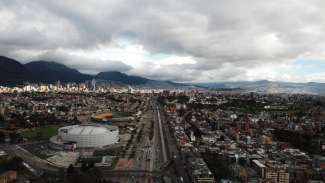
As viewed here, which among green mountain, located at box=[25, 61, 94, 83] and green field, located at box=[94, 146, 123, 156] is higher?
green mountain, located at box=[25, 61, 94, 83]

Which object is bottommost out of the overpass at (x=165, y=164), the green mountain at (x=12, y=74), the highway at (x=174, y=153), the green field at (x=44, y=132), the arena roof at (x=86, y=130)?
the green field at (x=44, y=132)

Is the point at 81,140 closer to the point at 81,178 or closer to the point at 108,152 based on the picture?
the point at 108,152

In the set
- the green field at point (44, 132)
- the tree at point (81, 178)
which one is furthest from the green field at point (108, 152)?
the green field at point (44, 132)

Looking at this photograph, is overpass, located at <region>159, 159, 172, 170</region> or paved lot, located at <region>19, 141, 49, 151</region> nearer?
overpass, located at <region>159, 159, 172, 170</region>

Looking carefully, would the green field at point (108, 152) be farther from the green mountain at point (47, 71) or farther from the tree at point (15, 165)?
the green mountain at point (47, 71)

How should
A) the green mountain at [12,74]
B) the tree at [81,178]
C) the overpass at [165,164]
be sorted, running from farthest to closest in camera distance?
the green mountain at [12,74] → the overpass at [165,164] → the tree at [81,178]

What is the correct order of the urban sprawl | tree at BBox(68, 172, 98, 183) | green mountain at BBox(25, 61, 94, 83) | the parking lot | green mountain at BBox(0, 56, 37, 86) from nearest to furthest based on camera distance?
tree at BBox(68, 172, 98, 183) < the urban sprawl < the parking lot < green mountain at BBox(0, 56, 37, 86) < green mountain at BBox(25, 61, 94, 83)

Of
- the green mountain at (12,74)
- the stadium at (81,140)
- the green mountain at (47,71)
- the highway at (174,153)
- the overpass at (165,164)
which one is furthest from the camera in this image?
the green mountain at (47,71)

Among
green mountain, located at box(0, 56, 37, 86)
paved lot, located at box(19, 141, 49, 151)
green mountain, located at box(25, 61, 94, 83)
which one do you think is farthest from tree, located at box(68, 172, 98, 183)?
green mountain, located at box(25, 61, 94, 83)

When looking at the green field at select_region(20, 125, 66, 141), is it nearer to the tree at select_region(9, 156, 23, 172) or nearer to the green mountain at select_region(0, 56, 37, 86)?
the tree at select_region(9, 156, 23, 172)
